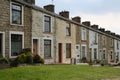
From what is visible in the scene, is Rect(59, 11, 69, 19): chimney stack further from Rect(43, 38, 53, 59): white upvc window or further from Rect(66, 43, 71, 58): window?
Rect(43, 38, 53, 59): white upvc window

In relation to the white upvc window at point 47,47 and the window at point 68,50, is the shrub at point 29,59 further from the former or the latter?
the window at point 68,50

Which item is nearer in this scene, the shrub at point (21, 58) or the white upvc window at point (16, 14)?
the shrub at point (21, 58)

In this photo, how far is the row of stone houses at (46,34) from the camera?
29062 millimetres

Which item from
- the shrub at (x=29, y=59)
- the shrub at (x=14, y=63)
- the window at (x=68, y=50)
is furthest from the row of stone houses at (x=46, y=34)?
the shrub at (x=29, y=59)

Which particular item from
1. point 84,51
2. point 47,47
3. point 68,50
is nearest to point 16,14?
point 47,47

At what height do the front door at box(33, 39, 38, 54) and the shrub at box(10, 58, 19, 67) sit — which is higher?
the front door at box(33, 39, 38, 54)

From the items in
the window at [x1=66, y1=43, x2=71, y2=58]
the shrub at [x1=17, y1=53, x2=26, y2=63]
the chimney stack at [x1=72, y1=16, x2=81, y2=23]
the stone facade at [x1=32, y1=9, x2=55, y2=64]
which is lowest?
the shrub at [x1=17, y1=53, x2=26, y2=63]

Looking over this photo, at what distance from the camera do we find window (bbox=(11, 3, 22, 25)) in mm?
29828

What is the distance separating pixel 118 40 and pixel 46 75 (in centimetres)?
4426

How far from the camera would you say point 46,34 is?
116 feet

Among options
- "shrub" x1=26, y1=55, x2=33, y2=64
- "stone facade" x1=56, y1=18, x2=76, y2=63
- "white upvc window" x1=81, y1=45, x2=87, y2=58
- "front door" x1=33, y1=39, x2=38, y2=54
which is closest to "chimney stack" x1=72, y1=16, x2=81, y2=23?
"white upvc window" x1=81, y1=45, x2=87, y2=58

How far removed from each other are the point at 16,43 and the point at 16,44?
0.10 meters

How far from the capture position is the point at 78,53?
43.9 meters

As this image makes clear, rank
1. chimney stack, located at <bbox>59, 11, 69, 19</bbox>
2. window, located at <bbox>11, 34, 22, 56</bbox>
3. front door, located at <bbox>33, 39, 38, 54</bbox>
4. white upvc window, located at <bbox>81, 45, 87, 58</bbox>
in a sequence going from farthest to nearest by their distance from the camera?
white upvc window, located at <bbox>81, 45, 87, 58</bbox>
chimney stack, located at <bbox>59, 11, 69, 19</bbox>
front door, located at <bbox>33, 39, 38, 54</bbox>
window, located at <bbox>11, 34, 22, 56</bbox>
